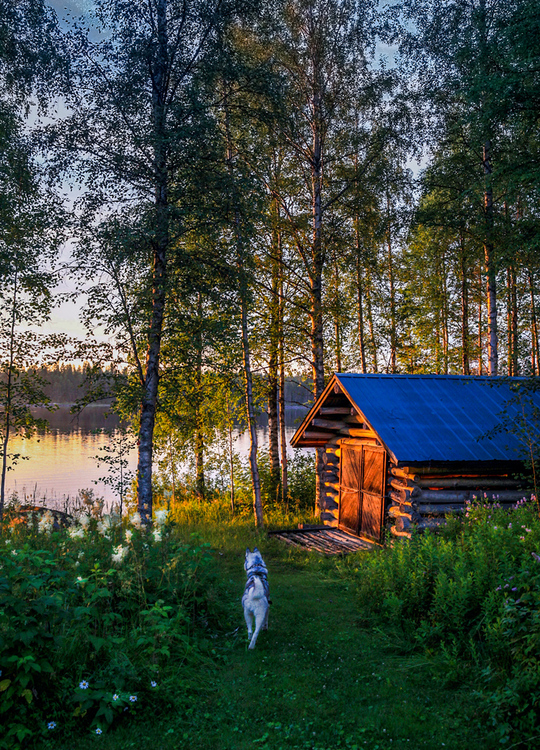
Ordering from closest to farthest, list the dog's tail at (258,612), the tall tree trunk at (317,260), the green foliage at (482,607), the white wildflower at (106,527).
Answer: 1. the green foliage at (482,607)
2. the dog's tail at (258,612)
3. the white wildflower at (106,527)
4. the tall tree trunk at (317,260)

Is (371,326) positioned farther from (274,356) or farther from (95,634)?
(95,634)

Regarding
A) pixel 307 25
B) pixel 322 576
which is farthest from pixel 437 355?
pixel 322 576

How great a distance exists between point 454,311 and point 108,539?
22.3 meters

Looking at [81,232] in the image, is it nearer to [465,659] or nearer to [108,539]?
[108,539]

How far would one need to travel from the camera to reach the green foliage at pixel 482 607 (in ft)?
13.8

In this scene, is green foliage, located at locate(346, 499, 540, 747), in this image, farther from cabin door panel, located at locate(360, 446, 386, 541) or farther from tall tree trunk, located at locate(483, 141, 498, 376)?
tall tree trunk, located at locate(483, 141, 498, 376)

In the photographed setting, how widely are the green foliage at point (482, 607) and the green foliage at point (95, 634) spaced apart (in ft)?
7.93

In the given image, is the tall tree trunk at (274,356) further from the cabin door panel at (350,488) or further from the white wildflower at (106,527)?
the white wildflower at (106,527)

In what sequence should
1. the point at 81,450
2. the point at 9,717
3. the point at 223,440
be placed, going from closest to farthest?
the point at 9,717
the point at 223,440
the point at 81,450

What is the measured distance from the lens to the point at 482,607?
17.9ft

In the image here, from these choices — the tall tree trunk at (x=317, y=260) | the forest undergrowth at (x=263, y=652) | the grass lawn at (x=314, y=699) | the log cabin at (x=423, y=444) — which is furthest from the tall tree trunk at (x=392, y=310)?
the grass lawn at (x=314, y=699)

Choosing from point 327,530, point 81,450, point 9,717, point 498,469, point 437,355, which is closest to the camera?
point 9,717

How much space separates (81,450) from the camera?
3453 cm

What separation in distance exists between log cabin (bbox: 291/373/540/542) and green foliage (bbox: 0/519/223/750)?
487 centimetres
